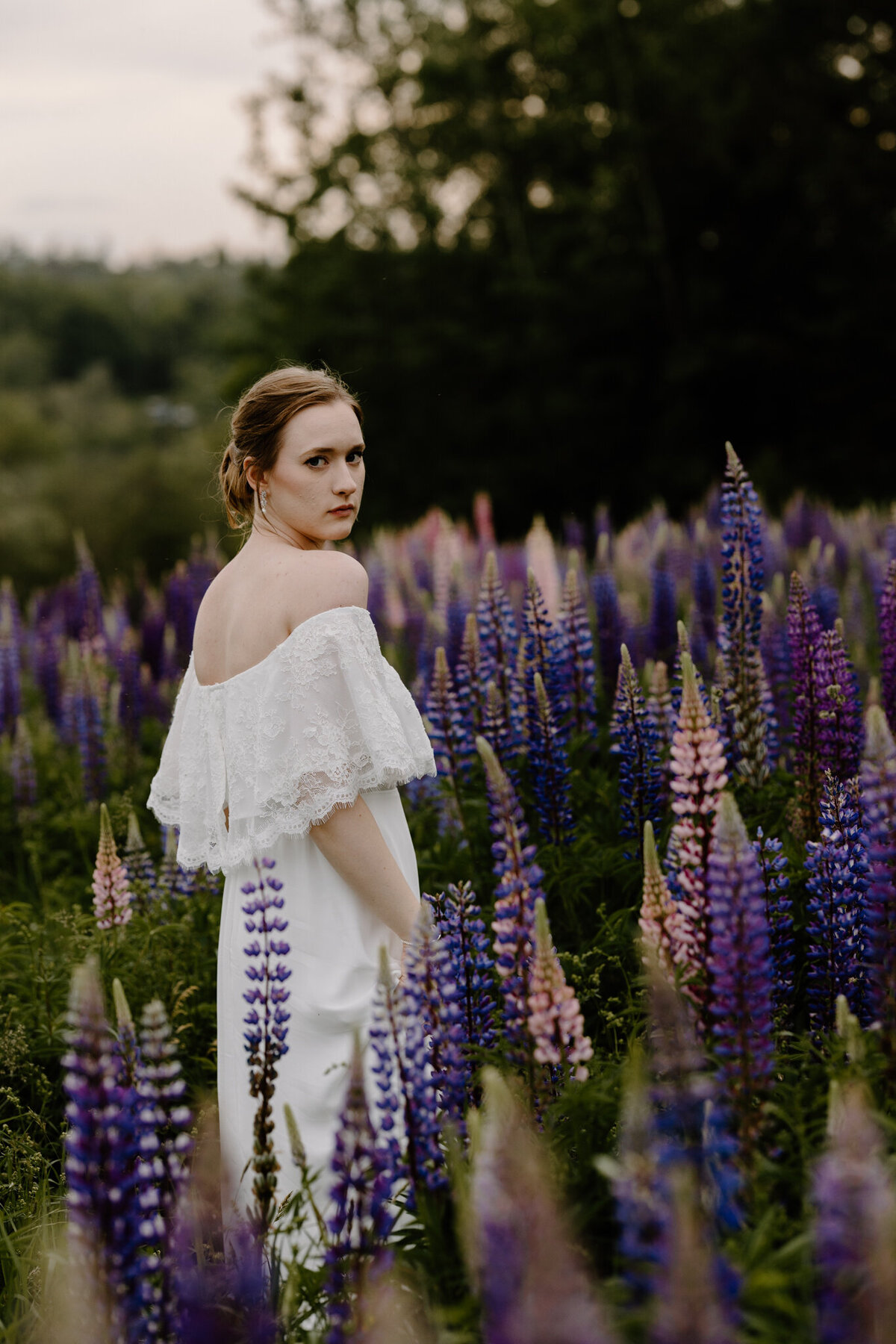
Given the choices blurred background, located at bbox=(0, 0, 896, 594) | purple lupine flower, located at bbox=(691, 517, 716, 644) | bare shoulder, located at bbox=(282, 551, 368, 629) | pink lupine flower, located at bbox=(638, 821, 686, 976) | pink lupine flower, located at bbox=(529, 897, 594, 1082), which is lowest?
pink lupine flower, located at bbox=(529, 897, 594, 1082)

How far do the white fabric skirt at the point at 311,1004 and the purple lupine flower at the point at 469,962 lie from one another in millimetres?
174

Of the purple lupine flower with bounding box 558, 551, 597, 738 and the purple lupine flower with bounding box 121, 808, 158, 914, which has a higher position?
the purple lupine flower with bounding box 558, 551, 597, 738

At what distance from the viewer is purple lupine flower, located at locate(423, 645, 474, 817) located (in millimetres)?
4895

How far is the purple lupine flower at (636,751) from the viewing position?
4.25 metres

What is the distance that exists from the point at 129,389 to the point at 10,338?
7.45 m

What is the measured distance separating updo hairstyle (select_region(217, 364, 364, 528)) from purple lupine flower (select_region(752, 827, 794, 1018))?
1839 mm

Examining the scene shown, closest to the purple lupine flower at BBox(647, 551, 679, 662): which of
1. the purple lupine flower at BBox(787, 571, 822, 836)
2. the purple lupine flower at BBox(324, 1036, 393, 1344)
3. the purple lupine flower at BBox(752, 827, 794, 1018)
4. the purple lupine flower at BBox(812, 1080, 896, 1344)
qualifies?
the purple lupine flower at BBox(787, 571, 822, 836)

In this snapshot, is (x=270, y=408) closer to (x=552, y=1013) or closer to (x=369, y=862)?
(x=369, y=862)

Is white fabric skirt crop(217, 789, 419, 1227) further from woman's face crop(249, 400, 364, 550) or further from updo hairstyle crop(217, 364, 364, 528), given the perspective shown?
updo hairstyle crop(217, 364, 364, 528)

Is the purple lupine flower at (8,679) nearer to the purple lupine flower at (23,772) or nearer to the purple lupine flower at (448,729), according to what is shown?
the purple lupine flower at (23,772)

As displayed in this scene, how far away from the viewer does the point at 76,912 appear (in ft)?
15.7

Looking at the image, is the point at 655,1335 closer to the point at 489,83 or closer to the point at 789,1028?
the point at 789,1028

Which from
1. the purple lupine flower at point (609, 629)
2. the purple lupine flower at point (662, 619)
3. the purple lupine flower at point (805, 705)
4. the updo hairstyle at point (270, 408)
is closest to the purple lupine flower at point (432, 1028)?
the updo hairstyle at point (270, 408)

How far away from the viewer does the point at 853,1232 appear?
149 cm
